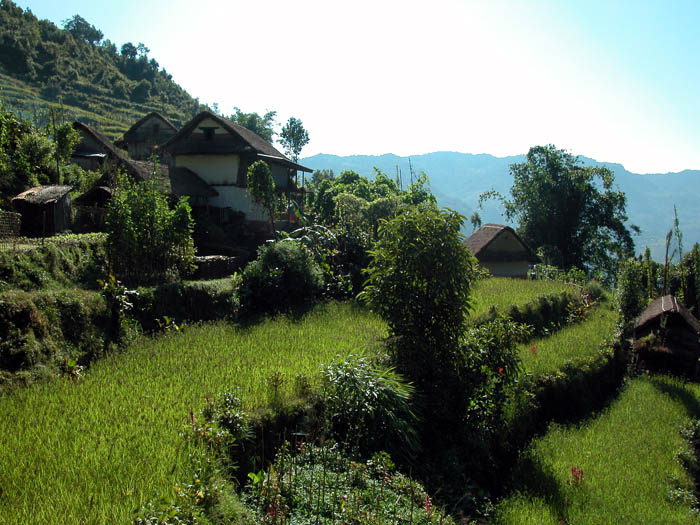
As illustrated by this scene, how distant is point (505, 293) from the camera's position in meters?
17.2

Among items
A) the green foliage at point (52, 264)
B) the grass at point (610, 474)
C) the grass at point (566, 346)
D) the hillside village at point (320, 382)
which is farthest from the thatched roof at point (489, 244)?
the green foliage at point (52, 264)

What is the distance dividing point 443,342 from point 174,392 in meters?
4.74

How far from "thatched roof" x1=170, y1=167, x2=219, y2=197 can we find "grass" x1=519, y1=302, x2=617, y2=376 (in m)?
16.7

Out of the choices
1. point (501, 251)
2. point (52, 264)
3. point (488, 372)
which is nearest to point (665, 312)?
point (488, 372)

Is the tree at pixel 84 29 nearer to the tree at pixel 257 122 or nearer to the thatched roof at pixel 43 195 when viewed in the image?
the tree at pixel 257 122

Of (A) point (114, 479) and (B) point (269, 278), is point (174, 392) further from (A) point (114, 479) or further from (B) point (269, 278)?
(B) point (269, 278)

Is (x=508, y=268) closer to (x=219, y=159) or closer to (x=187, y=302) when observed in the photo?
(x=219, y=159)

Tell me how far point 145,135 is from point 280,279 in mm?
34591

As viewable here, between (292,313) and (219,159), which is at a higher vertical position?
(219,159)

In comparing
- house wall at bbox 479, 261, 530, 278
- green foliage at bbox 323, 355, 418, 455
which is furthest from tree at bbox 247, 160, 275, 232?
house wall at bbox 479, 261, 530, 278

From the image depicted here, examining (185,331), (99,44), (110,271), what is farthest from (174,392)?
(99,44)

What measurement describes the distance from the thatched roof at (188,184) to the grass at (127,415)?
532 inches

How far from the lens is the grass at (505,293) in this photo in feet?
47.4

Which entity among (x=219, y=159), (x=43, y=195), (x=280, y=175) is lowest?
(x=43, y=195)
